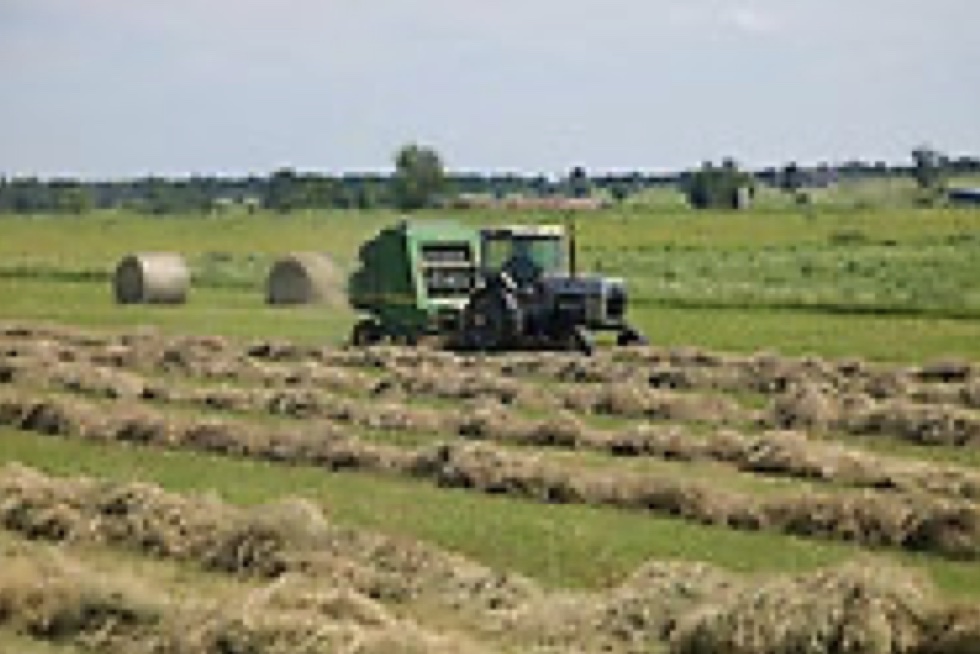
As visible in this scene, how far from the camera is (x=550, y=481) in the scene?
14.2 m

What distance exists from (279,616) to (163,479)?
5.96 m

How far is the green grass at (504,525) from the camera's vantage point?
11438mm

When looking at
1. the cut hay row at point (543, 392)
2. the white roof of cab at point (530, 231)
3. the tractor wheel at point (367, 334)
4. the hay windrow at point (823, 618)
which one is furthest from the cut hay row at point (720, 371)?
the hay windrow at point (823, 618)

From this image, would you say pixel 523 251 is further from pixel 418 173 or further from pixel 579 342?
pixel 418 173

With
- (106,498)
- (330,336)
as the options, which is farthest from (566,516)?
(330,336)

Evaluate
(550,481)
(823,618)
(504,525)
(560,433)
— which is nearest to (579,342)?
(560,433)

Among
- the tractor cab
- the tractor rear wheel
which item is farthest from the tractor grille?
the tractor cab

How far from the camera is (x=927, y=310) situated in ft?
111

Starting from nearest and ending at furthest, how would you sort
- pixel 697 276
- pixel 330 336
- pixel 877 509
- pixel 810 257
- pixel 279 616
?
pixel 279 616
pixel 877 509
pixel 330 336
pixel 697 276
pixel 810 257

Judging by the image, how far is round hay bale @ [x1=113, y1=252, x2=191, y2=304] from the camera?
38406mm

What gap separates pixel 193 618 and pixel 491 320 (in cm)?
1721

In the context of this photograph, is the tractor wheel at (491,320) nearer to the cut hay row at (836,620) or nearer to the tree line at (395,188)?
the cut hay row at (836,620)

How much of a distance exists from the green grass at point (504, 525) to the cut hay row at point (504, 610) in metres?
0.96

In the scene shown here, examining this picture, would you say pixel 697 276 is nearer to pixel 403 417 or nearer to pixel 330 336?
pixel 330 336
